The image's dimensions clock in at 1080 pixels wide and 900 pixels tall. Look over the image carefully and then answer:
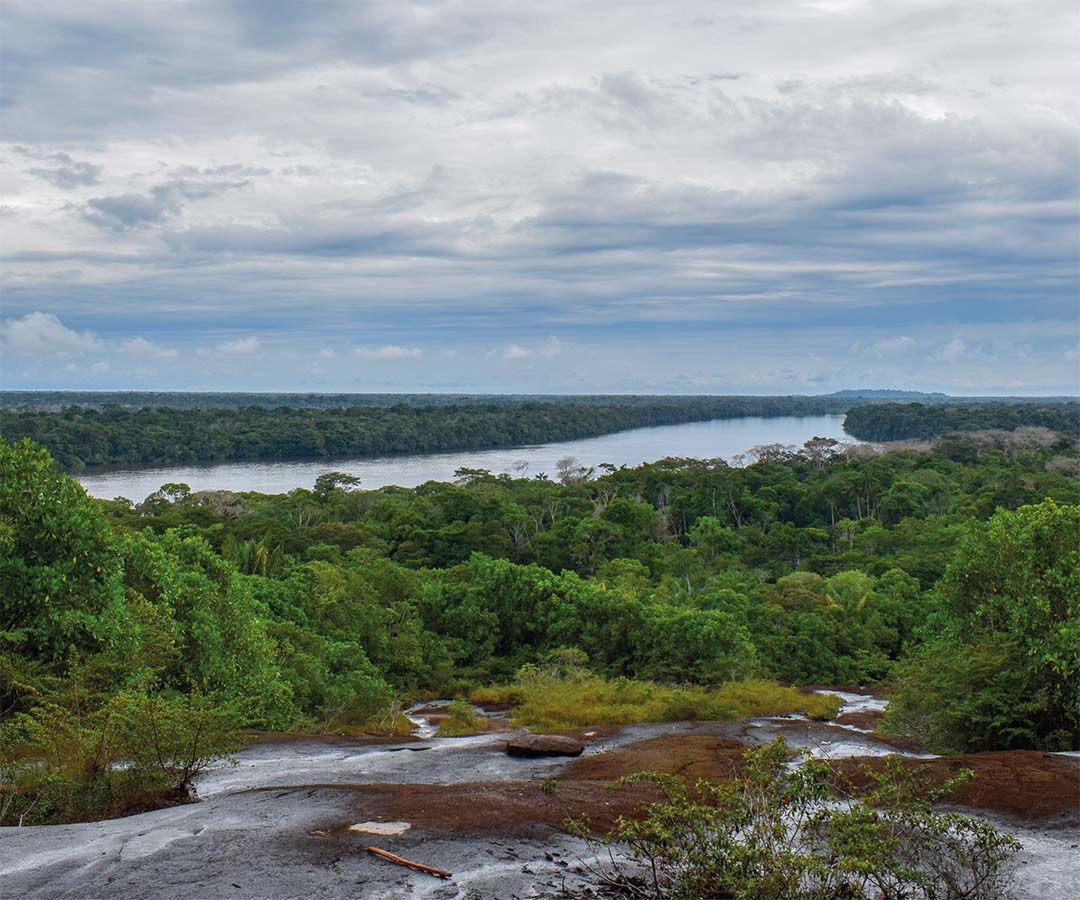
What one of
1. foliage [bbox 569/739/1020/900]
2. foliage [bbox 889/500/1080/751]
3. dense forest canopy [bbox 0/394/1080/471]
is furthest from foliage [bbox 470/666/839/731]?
dense forest canopy [bbox 0/394/1080/471]

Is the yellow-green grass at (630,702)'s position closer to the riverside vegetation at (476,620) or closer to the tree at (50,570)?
the riverside vegetation at (476,620)

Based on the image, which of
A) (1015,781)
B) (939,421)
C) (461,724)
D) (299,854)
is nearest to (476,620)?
(461,724)

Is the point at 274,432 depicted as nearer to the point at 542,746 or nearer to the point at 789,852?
the point at 542,746

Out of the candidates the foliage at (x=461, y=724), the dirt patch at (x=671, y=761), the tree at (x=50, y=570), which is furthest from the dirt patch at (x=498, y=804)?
the foliage at (x=461, y=724)

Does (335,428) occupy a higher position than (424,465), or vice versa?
(335,428)

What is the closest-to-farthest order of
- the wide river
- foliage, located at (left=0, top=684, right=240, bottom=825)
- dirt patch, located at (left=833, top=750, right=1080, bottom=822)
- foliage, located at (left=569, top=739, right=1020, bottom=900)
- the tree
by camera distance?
foliage, located at (left=569, top=739, right=1020, bottom=900)
foliage, located at (left=0, top=684, right=240, bottom=825)
dirt patch, located at (left=833, top=750, right=1080, bottom=822)
the tree
the wide river

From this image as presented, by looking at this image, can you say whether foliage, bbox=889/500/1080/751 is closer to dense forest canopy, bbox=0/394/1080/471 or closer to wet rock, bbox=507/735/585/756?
wet rock, bbox=507/735/585/756
